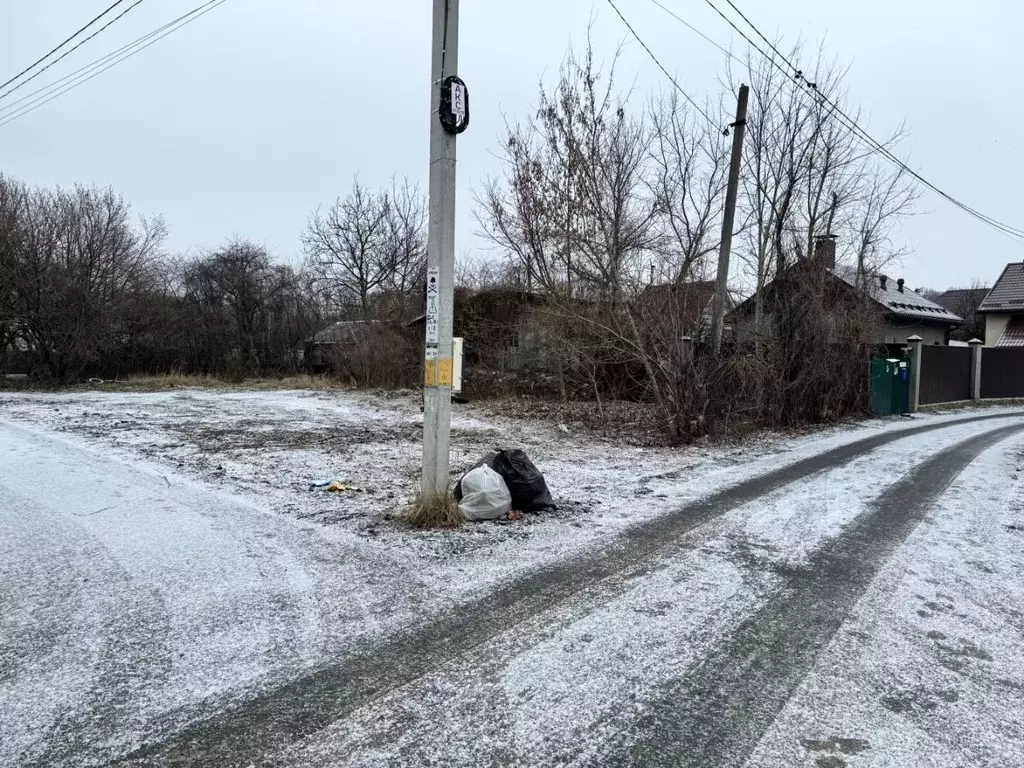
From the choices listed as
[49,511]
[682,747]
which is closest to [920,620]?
[682,747]

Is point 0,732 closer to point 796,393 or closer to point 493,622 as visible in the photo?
point 493,622

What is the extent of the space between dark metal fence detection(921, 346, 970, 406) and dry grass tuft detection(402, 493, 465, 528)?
17.4 meters

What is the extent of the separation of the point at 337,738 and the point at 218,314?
33.6 metres

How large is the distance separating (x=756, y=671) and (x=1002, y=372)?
978 inches

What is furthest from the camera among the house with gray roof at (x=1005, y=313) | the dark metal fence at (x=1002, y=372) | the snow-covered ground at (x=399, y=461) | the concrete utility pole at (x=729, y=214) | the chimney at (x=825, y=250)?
the house with gray roof at (x=1005, y=313)

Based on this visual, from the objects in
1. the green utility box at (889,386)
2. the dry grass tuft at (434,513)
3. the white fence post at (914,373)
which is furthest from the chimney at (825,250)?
the dry grass tuft at (434,513)

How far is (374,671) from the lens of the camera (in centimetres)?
291

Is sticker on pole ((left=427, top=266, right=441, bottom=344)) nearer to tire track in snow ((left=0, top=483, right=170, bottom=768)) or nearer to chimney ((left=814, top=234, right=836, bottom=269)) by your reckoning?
tire track in snow ((left=0, top=483, right=170, bottom=768))

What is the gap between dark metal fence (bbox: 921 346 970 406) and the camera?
18.1 metres

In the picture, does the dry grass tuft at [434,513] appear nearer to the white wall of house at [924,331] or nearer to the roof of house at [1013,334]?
the white wall of house at [924,331]

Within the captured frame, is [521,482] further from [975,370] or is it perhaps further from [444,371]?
[975,370]

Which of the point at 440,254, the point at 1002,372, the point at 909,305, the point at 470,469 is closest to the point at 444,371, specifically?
the point at 440,254

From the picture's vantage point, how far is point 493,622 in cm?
345

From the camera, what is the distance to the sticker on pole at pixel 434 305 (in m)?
5.31
